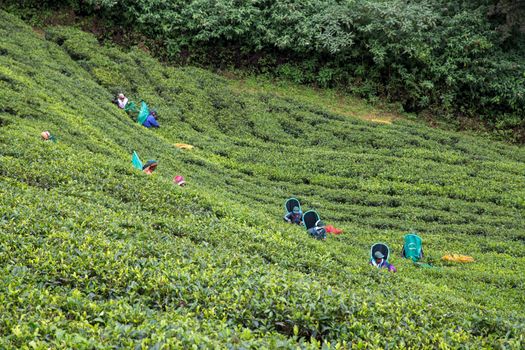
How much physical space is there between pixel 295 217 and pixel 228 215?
2255 mm

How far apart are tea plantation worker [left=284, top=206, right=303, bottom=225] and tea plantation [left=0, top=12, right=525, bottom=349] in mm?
Result: 834

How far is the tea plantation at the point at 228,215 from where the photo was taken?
17.4ft

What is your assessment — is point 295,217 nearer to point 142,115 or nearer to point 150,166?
point 150,166

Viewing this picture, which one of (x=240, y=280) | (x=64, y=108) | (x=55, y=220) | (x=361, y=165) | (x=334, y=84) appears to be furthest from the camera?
(x=334, y=84)

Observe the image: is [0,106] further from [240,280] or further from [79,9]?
[79,9]

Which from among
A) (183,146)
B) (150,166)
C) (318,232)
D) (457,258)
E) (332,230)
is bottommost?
(183,146)

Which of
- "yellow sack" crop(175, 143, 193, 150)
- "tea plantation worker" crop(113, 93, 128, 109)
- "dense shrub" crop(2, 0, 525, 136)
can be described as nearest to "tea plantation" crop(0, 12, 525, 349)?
"yellow sack" crop(175, 143, 193, 150)

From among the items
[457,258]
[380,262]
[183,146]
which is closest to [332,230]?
[380,262]

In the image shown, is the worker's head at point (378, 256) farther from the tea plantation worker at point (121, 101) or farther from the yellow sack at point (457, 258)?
the tea plantation worker at point (121, 101)

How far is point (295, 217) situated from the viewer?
39.0 feet

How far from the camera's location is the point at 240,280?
240 inches

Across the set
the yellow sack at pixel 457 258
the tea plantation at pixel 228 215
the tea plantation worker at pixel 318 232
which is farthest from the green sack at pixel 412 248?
the tea plantation worker at pixel 318 232

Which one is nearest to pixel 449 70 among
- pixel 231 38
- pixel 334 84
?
pixel 334 84

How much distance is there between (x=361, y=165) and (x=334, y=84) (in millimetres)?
6987
